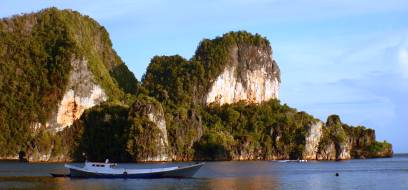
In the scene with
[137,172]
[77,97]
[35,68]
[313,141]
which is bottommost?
[137,172]

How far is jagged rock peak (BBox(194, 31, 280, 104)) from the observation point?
159375 mm

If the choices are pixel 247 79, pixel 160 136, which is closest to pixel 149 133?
pixel 160 136

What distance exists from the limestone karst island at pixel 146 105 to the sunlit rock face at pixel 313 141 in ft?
0.63

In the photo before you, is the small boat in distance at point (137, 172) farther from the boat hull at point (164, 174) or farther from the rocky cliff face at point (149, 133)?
the rocky cliff face at point (149, 133)

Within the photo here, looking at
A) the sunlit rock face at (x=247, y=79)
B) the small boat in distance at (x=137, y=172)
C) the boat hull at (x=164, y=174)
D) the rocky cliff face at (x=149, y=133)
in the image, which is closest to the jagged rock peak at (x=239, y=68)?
the sunlit rock face at (x=247, y=79)

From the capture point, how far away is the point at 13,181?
206ft

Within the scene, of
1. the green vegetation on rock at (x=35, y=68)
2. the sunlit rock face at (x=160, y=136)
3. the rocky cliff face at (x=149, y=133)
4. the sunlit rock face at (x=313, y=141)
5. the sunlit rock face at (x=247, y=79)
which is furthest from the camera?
the sunlit rock face at (x=247, y=79)

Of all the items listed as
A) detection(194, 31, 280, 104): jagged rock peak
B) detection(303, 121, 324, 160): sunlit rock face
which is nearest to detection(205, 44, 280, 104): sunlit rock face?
detection(194, 31, 280, 104): jagged rock peak

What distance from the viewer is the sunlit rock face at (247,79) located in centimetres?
16135

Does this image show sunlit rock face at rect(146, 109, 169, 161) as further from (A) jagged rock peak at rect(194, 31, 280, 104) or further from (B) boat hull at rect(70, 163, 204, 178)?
(B) boat hull at rect(70, 163, 204, 178)

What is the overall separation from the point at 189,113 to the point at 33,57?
1222 inches

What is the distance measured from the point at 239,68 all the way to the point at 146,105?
48.6 meters

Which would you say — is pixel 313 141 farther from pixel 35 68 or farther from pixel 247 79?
pixel 35 68

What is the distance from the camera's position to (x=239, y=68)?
16662 cm
